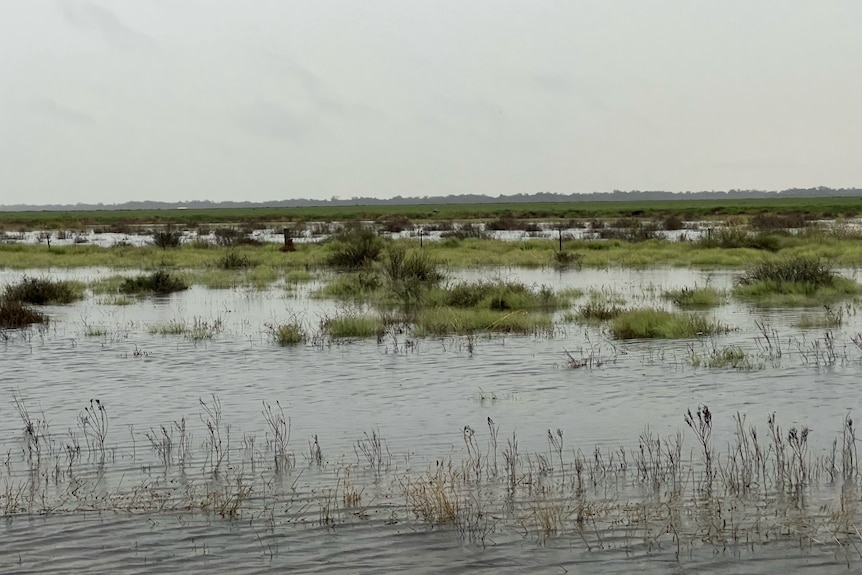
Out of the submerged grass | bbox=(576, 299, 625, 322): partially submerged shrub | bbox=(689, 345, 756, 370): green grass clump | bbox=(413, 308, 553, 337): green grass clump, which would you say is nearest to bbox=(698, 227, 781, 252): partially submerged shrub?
the submerged grass

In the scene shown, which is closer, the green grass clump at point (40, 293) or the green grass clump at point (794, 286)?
the green grass clump at point (794, 286)

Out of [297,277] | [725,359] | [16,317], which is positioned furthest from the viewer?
[297,277]

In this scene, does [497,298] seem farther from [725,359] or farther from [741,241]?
[741,241]

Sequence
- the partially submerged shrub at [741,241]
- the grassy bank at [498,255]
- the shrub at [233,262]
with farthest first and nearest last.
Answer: the partially submerged shrub at [741,241], the shrub at [233,262], the grassy bank at [498,255]

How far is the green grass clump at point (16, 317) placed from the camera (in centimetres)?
2148

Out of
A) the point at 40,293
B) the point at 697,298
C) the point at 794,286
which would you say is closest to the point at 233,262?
the point at 40,293

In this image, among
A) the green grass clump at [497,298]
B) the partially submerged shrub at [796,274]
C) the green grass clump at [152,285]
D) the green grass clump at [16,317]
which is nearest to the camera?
the green grass clump at [16,317]

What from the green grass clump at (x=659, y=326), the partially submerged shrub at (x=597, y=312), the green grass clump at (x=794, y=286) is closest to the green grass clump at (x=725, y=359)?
the green grass clump at (x=659, y=326)

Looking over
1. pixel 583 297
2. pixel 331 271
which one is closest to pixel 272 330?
pixel 583 297

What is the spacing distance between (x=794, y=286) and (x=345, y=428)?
17.0 meters

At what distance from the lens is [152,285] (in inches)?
1167

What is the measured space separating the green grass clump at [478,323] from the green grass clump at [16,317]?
8.49 m

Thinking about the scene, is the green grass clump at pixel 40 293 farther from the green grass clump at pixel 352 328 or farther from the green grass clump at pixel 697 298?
the green grass clump at pixel 697 298

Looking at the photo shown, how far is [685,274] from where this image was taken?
33.2 metres
